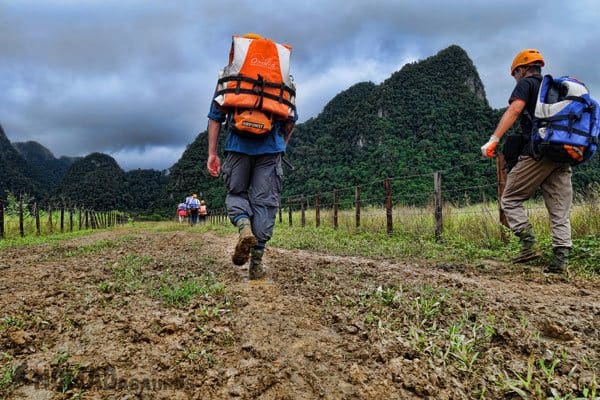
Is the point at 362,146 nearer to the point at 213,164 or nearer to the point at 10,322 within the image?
the point at 213,164

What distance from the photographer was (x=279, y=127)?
3.17 metres

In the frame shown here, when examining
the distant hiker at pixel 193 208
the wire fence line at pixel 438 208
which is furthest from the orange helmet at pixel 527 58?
the distant hiker at pixel 193 208

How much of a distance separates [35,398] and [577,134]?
387cm

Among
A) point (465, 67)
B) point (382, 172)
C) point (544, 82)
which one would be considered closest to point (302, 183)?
point (382, 172)

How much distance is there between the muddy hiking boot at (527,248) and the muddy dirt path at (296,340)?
1.07 metres

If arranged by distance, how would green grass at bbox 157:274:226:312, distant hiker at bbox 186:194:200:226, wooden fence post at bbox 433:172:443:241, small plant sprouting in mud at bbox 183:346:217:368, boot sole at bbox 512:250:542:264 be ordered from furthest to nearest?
distant hiker at bbox 186:194:200:226 → wooden fence post at bbox 433:172:443:241 → boot sole at bbox 512:250:542:264 → green grass at bbox 157:274:226:312 → small plant sprouting in mud at bbox 183:346:217:368

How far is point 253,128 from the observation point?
9.28 feet

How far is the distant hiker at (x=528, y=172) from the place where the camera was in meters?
3.51

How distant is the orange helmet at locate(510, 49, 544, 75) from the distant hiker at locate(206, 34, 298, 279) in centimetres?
221

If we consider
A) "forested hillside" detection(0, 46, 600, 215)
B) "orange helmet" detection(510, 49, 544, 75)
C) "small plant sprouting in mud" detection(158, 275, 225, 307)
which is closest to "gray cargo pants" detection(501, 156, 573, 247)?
"orange helmet" detection(510, 49, 544, 75)

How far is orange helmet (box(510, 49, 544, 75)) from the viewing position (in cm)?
366

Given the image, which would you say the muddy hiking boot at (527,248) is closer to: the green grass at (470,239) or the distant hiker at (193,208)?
the green grass at (470,239)

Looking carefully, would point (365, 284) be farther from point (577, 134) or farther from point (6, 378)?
point (577, 134)

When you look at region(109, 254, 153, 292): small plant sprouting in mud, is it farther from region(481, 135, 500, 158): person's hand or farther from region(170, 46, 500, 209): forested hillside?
region(170, 46, 500, 209): forested hillside
